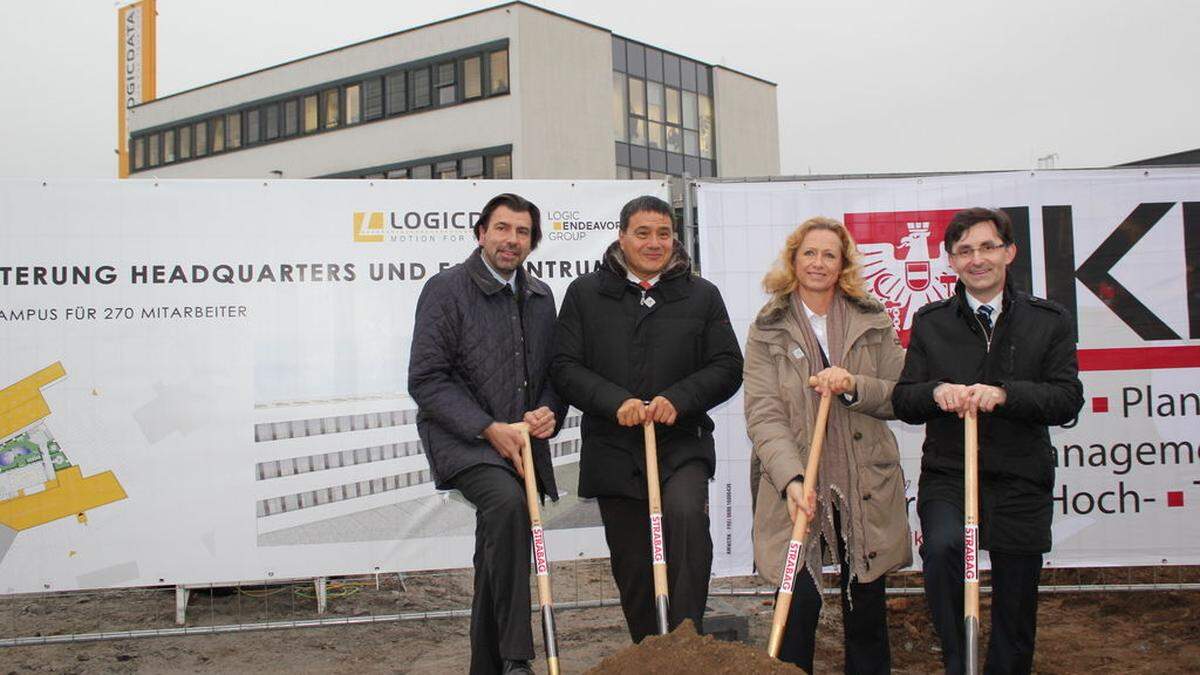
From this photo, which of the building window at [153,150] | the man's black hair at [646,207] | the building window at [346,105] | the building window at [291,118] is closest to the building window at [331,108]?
the building window at [346,105]

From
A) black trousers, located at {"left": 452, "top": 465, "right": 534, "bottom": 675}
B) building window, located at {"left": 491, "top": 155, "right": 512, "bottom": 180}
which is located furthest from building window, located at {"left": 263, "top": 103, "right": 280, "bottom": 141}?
black trousers, located at {"left": 452, "top": 465, "right": 534, "bottom": 675}

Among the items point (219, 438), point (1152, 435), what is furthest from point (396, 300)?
point (1152, 435)

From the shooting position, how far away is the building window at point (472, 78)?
2992 centimetres

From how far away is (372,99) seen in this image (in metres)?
32.8

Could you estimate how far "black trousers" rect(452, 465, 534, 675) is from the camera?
3605 millimetres

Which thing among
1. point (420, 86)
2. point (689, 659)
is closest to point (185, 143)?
point (420, 86)

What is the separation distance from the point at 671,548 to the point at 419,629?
2395 mm

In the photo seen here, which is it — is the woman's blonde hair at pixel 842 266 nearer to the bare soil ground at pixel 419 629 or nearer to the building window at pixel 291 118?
the bare soil ground at pixel 419 629

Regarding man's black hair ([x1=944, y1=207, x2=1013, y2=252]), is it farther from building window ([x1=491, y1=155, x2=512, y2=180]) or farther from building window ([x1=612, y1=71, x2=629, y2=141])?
building window ([x1=612, y1=71, x2=629, y2=141])

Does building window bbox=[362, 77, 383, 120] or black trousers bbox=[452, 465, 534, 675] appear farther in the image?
building window bbox=[362, 77, 383, 120]

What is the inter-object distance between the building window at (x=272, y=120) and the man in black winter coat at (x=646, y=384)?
3439 centimetres

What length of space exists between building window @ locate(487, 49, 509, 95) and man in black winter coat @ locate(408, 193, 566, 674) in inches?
1028

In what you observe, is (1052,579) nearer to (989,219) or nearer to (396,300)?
(989,219)

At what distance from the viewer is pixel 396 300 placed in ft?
17.8
